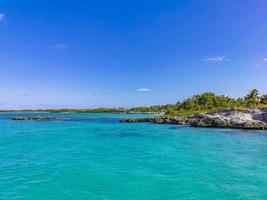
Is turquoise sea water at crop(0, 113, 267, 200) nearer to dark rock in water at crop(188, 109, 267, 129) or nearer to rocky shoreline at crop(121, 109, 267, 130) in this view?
rocky shoreline at crop(121, 109, 267, 130)

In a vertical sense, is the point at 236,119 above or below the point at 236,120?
above

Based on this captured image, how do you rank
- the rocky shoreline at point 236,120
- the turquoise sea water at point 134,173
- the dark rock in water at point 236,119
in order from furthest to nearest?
the dark rock in water at point 236,119
the rocky shoreline at point 236,120
the turquoise sea water at point 134,173

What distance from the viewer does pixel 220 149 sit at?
35281mm

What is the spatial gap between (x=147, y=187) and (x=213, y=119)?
176ft

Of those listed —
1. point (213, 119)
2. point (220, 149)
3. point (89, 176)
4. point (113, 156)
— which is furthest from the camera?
point (213, 119)

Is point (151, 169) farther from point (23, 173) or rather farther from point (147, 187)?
point (23, 173)

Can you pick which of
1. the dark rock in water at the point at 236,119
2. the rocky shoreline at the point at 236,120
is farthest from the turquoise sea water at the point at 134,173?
the dark rock in water at the point at 236,119

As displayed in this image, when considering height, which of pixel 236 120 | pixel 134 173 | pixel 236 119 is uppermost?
pixel 236 119

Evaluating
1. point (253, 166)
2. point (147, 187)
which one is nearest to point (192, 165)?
point (253, 166)

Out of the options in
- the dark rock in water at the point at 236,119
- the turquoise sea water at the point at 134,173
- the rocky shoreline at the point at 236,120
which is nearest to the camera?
the turquoise sea water at the point at 134,173

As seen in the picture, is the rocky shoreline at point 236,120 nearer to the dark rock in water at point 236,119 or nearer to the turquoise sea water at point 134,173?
the dark rock in water at point 236,119

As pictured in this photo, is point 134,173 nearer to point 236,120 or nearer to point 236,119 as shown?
point 236,120

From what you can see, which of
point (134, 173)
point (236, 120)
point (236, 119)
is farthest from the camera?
point (236, 119)

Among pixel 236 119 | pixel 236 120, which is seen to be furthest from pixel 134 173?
pixel 236 119
